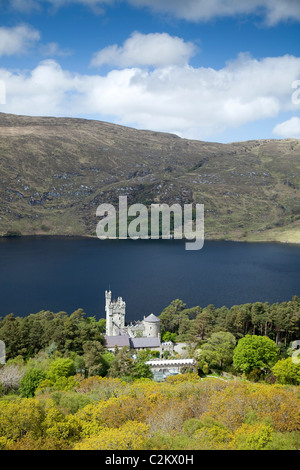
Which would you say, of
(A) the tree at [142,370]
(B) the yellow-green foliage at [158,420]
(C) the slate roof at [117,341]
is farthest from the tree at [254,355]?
(C) the slate roof at [117,341]

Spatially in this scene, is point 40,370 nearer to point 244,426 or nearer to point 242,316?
point 244,426

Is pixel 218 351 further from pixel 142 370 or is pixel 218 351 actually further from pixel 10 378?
pixel 10 378

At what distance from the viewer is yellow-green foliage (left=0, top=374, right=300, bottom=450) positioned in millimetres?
26578

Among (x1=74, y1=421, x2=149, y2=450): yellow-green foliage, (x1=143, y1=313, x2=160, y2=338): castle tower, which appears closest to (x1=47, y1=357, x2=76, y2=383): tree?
(x1=74, y1=421, x2=149, y2=450): yellow-green foliage

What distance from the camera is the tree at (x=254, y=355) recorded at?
54.5 meters

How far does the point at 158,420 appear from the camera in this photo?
30.9 m

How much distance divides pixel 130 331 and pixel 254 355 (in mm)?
27643

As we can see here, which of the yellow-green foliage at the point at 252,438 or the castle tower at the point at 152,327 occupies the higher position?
the yellow-green foliage at the point at 252,438

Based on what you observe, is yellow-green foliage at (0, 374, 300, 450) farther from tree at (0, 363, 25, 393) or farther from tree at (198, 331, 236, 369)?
tree at (198, 331, 236, 369)

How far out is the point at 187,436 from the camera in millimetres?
28203

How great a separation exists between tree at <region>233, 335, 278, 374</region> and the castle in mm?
15689

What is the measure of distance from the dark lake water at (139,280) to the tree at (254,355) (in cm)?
4171

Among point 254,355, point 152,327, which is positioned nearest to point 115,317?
point 152,327

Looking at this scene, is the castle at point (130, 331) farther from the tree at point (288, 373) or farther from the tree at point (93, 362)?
the tree at point (288, 373)
